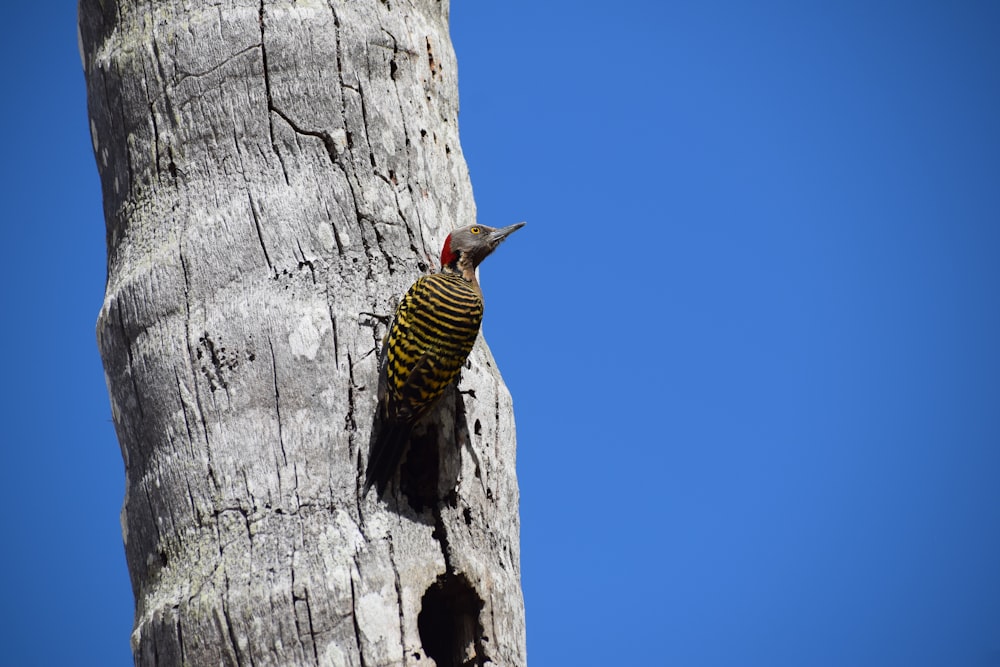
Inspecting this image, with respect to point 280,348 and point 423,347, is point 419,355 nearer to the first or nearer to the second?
point 423,347

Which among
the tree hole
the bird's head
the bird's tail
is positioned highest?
the bird's head

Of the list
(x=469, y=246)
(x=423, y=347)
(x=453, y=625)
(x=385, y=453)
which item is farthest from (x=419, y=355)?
(x=453, y=625)

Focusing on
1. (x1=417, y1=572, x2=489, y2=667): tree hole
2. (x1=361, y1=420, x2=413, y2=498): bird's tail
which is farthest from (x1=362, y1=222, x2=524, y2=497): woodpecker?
(x1=417, y1=572, x2=489, y2=667): tree hole

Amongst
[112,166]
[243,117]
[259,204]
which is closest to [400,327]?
[259,204]

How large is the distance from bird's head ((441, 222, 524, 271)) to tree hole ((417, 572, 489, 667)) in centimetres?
110

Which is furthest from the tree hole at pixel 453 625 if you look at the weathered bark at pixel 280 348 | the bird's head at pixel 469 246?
the bird's head at pixel 469 246

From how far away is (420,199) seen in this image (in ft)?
11.9

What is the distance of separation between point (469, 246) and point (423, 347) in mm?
642

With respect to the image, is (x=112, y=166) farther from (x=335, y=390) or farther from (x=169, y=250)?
(x=335, y=390)

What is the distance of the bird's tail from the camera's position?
3123 mm

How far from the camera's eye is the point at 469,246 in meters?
3.88

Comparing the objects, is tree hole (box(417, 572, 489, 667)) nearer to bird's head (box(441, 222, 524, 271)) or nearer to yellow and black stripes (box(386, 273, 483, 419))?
yellow and black stripes (box(386, 273, 483, 419))

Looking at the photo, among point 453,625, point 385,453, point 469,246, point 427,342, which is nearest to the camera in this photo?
point 385,453

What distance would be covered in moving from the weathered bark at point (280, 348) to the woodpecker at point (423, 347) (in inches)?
2.1
